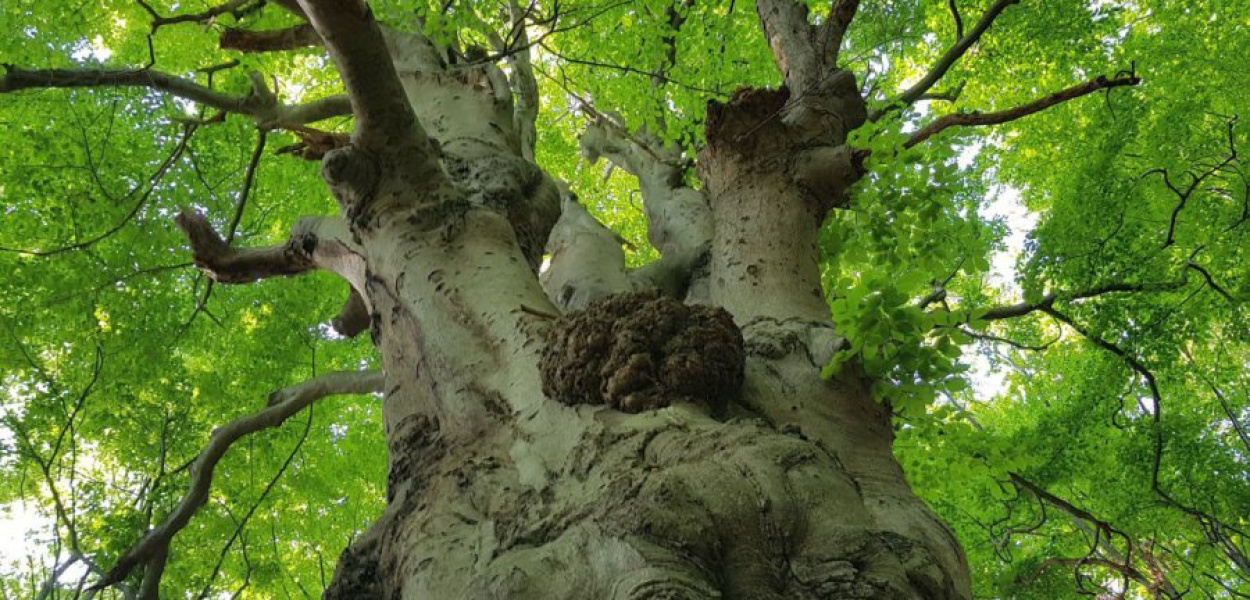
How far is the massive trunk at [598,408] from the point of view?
1.37 metres

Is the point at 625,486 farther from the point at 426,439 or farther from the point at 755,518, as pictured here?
the point at 426,439

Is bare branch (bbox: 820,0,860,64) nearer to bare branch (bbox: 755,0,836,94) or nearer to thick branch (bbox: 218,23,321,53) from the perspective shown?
bare branch (bbox: 755,0,836,94)

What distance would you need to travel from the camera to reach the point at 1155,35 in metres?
7.29

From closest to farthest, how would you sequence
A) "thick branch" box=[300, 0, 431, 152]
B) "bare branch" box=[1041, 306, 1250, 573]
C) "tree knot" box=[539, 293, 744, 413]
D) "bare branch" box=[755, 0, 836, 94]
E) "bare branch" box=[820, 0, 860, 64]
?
"tree knot" box=[539, 293, 744, 413], "thick branch" box=[300, 0, 431, 152], "bare branch" box=[755, 0, 836, 94], "bare branch" box=[820, 0, 860, 64], "bare branch" box=[1041, 306, 1250, 573]

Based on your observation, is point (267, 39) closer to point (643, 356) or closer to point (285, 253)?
point (285, 253)

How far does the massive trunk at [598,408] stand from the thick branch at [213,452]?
141 centimetres

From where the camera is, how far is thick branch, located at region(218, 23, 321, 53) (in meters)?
4.05

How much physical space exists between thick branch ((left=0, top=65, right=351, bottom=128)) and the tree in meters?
0.02

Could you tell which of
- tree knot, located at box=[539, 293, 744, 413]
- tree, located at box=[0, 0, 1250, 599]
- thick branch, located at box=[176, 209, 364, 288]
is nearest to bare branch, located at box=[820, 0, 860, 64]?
tree, located at box=[0, 0, 1250, 599]

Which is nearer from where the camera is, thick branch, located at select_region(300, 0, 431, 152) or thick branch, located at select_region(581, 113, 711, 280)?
thick branch, located at select_region(300, 0, 431, 152)

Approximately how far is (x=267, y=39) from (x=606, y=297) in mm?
3217

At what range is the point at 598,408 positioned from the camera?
1834 millimetres

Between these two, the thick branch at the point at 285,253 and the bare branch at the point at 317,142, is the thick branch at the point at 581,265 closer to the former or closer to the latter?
the thick branch at the point at 285,253

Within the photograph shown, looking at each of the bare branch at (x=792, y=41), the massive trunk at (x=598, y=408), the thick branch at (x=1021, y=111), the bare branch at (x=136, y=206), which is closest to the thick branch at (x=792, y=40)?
the bare branch at (x=792, y=41)
